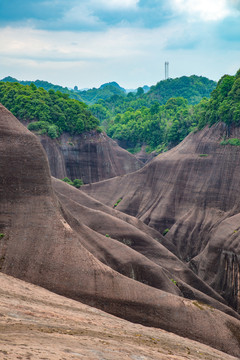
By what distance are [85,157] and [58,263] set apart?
185ft

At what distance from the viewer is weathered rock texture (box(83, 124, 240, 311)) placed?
47.5m

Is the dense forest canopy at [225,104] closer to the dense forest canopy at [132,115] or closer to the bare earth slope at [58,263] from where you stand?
the dense forest canopy at [132,115]

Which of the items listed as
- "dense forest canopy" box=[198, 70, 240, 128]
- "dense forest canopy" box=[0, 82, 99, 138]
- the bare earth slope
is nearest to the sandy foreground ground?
the bare earth slope

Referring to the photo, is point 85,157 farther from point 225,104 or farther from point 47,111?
point 225,104

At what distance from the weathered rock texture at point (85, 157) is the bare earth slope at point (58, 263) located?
47260 millimetres

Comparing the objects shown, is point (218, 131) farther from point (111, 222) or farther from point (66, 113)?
point (66, 113)

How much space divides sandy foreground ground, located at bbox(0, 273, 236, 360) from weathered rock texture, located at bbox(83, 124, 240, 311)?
22.2 meters

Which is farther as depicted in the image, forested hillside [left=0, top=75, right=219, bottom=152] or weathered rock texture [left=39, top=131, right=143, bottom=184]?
forested hillside [left=0, top=75, right=219, bottom=152]

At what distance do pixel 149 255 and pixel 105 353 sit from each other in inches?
1007

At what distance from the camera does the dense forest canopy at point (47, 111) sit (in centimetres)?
8262

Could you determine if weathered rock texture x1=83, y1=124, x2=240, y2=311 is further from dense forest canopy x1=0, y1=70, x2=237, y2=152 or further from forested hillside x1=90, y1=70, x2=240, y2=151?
dense forest canopy x1=0, y1=70, x2=237, y2=152

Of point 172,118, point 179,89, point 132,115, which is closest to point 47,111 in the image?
point 172,118

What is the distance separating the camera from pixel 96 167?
8412cm


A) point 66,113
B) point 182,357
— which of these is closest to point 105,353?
point 182,357
